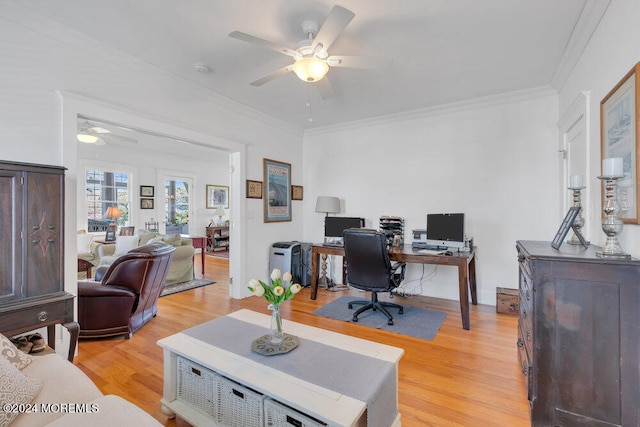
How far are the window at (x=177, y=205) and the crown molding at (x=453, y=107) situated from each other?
4428 millimetres

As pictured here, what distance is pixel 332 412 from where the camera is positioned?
1142 mm

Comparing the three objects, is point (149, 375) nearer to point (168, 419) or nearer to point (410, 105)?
point (168, 419)

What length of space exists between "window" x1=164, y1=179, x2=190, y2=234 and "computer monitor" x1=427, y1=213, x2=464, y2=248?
6.21 meters

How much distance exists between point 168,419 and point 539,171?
13.6 ft

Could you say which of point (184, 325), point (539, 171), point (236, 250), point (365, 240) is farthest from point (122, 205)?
point (539, 171)

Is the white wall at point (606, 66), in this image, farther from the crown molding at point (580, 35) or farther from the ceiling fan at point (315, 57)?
the ceiling fan at point (315, 57)

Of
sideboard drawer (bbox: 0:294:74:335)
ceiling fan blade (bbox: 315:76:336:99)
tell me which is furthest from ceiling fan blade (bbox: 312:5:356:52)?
sideboard drawer (bbox: 0:294:74:335)

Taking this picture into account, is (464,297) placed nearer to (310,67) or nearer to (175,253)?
(310,67)

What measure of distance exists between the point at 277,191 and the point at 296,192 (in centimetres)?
47

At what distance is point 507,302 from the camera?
332 centimetres

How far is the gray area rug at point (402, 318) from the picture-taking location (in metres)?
2.90

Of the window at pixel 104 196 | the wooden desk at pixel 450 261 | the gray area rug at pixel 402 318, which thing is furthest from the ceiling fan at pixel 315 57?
the window at pixel 104 196

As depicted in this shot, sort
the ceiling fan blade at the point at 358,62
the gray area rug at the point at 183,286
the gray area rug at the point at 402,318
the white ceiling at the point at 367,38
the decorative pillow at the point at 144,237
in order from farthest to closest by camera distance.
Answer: the decorative pillow at the point at 144,237 < the gray area rug at the point at 183,286 < the gray area rug at the point at 402,318 < the ceiling fan blade at the point at 358,62 < the white ceiling at the point at 367,38

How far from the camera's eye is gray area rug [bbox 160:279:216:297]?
4.23 m
